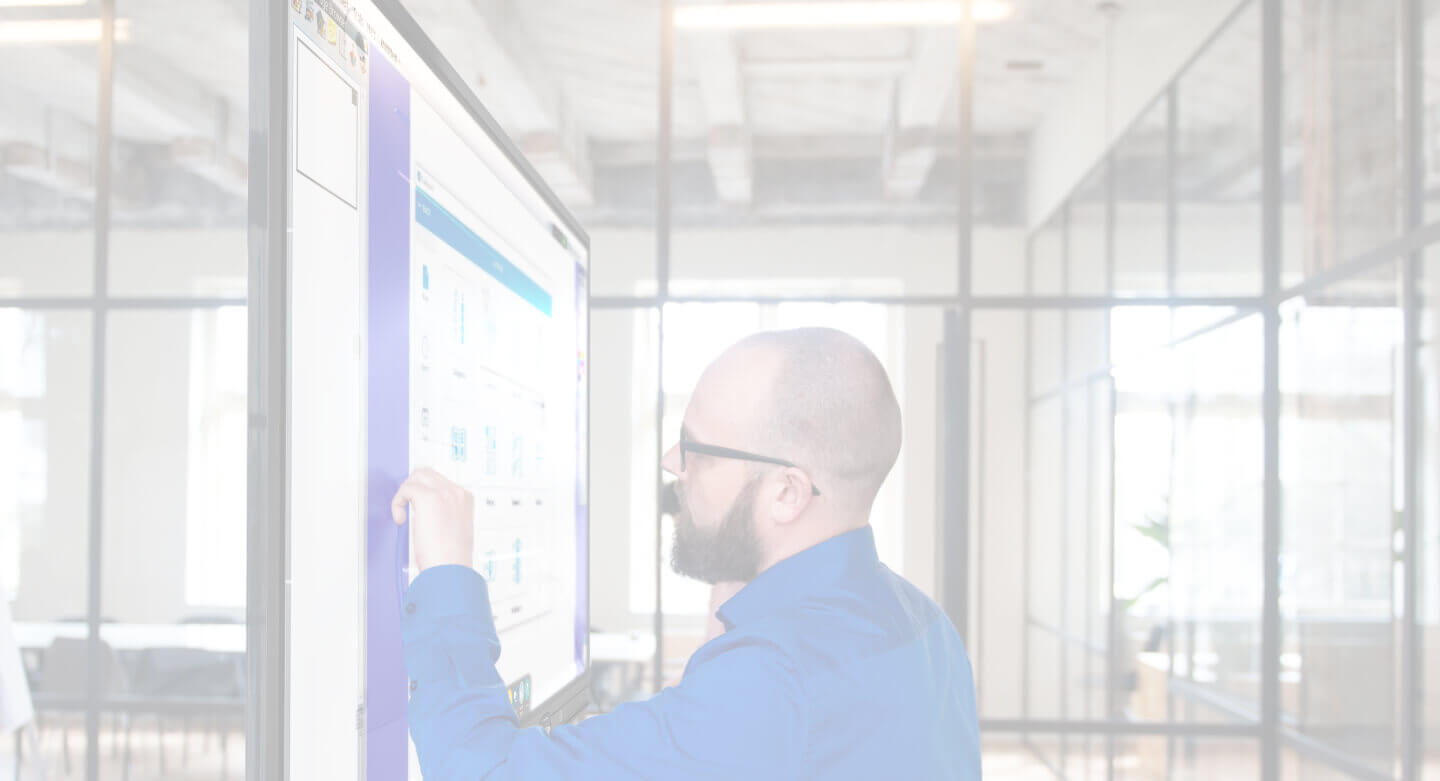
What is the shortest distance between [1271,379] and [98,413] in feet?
14.5

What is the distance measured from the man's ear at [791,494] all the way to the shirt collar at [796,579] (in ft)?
0.15

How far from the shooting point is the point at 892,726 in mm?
1161

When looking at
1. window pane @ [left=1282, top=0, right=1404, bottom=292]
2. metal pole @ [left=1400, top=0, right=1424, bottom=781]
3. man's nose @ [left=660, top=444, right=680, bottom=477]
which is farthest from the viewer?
Result: window pane @ [left=1282, top=0, right=1404, bottom=292]

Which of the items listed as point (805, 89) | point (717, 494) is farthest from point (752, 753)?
point (805, 89)

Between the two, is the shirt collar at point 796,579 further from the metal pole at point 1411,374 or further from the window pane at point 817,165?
the window pane at point 817,165

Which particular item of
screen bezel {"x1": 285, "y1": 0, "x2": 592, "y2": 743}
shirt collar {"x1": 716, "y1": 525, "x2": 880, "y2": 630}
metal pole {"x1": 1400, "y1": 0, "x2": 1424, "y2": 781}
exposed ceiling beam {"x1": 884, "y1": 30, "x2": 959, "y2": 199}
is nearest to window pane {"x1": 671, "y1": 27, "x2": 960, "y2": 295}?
exposed ceiling beam {"x1": 884, "y1": 30, "x2": 959, "y2": 199}

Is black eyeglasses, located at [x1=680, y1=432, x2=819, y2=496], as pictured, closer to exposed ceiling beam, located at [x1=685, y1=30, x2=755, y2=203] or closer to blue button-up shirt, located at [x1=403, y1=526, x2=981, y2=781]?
blue button-up shirt, located at [x1=403, y1=526, x2=981, y2=781]

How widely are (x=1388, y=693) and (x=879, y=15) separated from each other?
120 inches

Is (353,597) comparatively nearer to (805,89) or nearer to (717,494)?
(717,494)

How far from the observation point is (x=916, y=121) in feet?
15.4

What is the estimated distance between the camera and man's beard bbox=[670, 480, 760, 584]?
1.30 m

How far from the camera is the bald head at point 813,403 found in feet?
4.17

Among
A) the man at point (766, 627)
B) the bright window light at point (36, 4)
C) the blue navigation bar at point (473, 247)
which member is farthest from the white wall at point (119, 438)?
the man at point (766, 627)

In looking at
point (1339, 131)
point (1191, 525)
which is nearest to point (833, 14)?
point (1339, 131)
